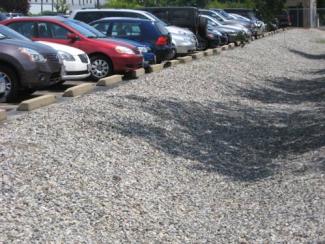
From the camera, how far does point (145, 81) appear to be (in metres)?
16.9

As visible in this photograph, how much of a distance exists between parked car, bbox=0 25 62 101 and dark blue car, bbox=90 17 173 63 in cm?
802

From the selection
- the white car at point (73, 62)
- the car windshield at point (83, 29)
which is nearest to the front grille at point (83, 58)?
the white car at point (73, 62)

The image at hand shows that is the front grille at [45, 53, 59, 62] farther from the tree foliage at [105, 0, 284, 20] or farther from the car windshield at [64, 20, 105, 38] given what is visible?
the tree foliage at [105, 0, 284, 20]

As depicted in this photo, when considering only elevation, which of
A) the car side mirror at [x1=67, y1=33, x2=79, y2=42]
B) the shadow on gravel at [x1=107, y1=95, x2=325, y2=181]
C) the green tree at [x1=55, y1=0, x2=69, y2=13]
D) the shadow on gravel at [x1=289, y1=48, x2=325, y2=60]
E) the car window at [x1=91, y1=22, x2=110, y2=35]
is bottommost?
the shadow on gravel at [x1=289, y1=48, x2=325, y2=60]

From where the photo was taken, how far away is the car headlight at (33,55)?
12898 millimetres

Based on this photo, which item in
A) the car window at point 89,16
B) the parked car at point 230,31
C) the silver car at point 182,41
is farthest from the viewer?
the parked car at point 230,31

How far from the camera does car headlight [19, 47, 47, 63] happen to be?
12898 mm

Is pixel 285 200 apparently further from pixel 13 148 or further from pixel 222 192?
pixel 13 148

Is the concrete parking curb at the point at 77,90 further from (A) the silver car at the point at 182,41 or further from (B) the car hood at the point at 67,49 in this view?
(A) the silver car at the point at 182,41

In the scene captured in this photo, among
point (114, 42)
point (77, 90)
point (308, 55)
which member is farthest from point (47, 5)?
point (77, 90)

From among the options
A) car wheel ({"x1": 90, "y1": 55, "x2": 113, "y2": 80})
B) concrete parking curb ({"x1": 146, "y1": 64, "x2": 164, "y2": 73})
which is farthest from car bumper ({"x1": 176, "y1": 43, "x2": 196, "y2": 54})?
car wheel ({"x1": 90, "y1": 55, "x2": 113, "y2": 80})

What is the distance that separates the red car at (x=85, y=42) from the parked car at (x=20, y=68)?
14.2 ft

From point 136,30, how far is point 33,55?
28.1ft

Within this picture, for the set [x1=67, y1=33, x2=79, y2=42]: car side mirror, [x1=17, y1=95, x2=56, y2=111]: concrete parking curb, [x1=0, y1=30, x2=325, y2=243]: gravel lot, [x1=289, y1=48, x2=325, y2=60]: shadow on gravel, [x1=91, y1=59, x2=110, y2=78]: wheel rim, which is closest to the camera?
[x1=0, y1=30, x2=325, y2=243]: gravel lot
